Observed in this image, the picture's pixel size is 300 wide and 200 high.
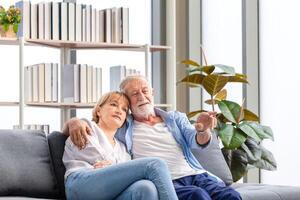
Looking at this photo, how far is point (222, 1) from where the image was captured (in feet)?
19.5

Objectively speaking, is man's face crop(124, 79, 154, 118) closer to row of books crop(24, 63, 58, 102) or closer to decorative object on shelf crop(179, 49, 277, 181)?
decorative object on shelf crop(179, 49, 277, 181)

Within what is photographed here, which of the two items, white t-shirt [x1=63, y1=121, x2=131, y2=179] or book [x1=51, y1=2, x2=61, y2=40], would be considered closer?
white t-shirt [x1=63, y1=121, x2=131, y2=179]

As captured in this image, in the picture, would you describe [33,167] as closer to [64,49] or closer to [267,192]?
[267,192]

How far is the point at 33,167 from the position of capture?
3.21 m

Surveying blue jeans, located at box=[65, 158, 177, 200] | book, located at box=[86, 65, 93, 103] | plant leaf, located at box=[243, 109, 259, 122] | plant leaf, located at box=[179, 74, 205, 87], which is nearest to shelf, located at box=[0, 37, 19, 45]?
book, located at box=[86, 65, 93, 103]

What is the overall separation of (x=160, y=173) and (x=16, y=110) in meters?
2.59

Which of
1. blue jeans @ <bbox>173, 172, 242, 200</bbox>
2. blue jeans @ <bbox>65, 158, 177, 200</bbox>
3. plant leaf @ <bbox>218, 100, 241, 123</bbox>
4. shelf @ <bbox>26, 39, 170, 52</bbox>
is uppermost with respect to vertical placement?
shelf @ <bbox>26, 39, 170, 52</bbox>

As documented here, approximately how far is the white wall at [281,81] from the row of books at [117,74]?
47.3 inches

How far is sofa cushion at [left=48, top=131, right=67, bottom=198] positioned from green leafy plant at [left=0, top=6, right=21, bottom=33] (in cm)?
171

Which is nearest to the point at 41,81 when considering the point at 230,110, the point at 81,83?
the point at 81,83

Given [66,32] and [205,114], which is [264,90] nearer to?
A: [66,32]

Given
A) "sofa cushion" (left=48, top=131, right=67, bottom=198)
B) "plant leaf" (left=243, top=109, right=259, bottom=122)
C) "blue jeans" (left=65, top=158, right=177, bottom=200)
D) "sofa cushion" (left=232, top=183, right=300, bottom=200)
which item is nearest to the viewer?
"blue jeans" (left=65, top=158, right=177, bottom=200)

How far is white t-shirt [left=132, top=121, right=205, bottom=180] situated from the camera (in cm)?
337

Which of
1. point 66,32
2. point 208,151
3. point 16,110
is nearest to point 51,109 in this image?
point 16,110
